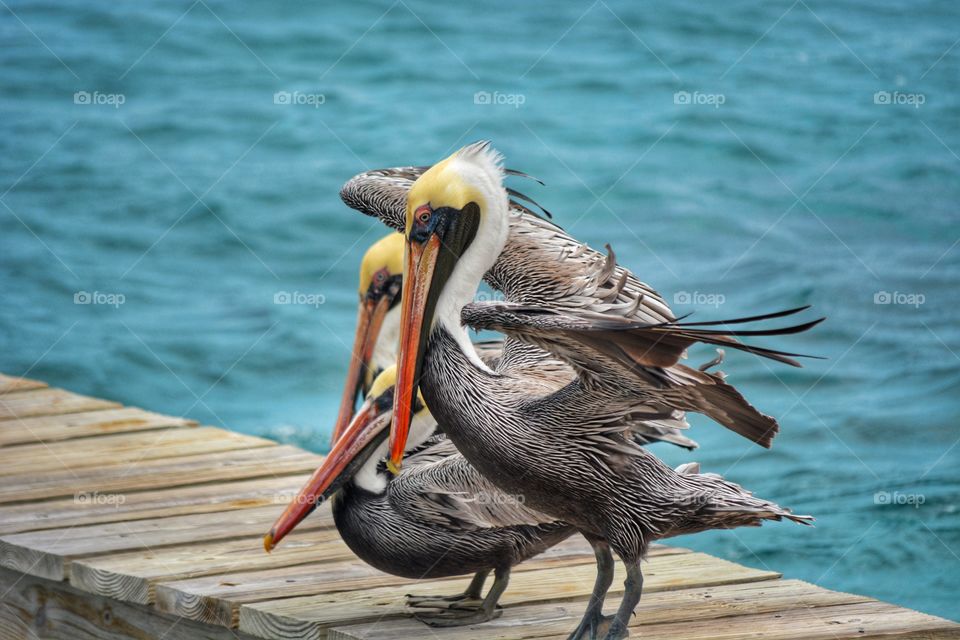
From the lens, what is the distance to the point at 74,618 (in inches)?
144

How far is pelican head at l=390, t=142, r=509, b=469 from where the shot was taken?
9.73 feet

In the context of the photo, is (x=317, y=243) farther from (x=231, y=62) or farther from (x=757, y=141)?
(x=757, y=141)

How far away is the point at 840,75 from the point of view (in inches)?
506

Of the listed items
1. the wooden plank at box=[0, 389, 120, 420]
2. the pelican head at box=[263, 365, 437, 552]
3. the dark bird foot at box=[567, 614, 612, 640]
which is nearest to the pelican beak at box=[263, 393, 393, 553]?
the pelican head at box=[263, 365, 437, 552]

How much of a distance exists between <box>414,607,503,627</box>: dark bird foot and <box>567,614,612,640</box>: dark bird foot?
0.32 meters

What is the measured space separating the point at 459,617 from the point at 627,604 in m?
0.53

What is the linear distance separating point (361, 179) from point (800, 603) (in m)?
1.72

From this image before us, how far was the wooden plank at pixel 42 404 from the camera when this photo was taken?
207 inches

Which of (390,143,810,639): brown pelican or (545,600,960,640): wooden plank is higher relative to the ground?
(390,143,810,639): brown pelican

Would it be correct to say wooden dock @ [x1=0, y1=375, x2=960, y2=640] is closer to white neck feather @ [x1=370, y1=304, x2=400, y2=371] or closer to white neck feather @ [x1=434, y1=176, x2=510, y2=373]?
white neck feather @ [x1=370, y1=304, x2=400, y2=371]

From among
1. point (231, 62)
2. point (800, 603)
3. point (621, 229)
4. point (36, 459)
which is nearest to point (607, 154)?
point (621, 229)

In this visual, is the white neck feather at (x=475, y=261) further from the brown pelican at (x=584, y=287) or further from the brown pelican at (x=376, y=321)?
the brown pelican at (x=376, y=321)

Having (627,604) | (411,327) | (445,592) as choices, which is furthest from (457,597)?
(411,327)

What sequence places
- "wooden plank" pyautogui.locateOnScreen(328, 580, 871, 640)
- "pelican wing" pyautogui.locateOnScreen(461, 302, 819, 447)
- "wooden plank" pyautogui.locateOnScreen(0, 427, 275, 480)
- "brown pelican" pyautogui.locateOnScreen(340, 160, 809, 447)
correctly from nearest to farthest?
"pelican wing" pyautogui.locateOnScreen(461, 302, 819, 447) → "brown pelican" pyautogui.locateOnScreen(340, 160, 809, 447) → "wooden plank" pyautogui.locateOnScreen(328, 580, 871, 640) → "wooden plank" pyautogui.locateOnScreen(0, 427, 275, 480)
